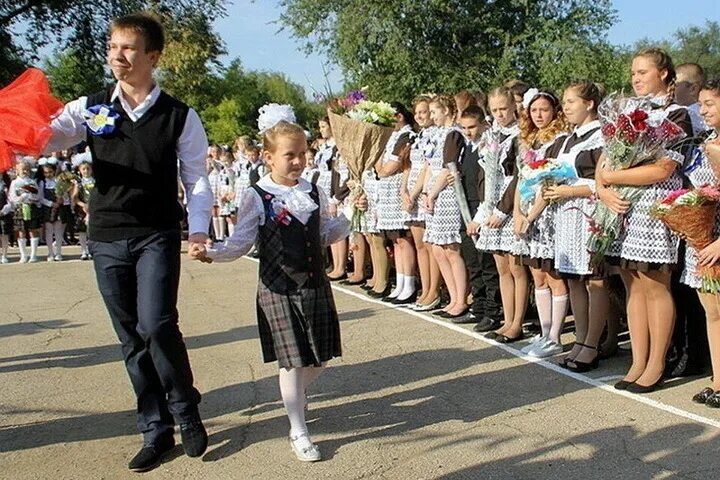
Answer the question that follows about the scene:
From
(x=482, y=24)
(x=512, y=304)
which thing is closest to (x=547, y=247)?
(x=512, y=304)

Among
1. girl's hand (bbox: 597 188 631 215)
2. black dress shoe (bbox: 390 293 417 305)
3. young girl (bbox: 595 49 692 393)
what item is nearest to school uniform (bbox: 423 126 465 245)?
black dress shoe (bbox: 390 293 417 305)

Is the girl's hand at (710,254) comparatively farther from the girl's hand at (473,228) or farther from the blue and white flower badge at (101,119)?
the blue and white flower badge at (101,119)

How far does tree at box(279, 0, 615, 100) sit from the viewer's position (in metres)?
29.2

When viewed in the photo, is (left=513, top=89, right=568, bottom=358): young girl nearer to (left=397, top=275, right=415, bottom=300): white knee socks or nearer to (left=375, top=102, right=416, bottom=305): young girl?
(left=375, top=102, right=416, bottom=305): young girl

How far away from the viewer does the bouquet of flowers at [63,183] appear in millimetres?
15359

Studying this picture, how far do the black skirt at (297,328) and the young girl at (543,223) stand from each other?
7.39ft

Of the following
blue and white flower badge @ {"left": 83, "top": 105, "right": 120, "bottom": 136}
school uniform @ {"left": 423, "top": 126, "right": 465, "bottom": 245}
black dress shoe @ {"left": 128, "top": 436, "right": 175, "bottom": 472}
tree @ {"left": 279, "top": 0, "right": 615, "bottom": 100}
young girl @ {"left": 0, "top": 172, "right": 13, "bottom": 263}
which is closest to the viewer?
blue and white flower badge @ {"left": 83, "top": 105, "right": 120, "bottom": 136}

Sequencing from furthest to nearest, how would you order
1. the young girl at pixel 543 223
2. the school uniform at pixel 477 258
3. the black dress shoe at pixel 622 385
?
the school uniform at pixel 477 258
the young girl at pixel 543 223
the black dress shoe at pixel 622 385

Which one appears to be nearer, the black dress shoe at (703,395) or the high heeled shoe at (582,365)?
the black dress shoe at (703,395)

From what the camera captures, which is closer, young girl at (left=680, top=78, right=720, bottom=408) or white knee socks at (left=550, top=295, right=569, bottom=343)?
young girl at (left=680, top=78, right=720, bottom=408)

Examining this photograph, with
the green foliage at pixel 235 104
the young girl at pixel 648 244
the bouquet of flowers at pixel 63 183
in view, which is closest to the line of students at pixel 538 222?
the young girl at pixel 648 244

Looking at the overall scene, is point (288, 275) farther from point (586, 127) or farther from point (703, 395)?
point (703, 395)

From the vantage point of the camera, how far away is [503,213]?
6.80m

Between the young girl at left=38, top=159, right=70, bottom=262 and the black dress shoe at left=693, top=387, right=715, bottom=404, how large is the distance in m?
12.2
